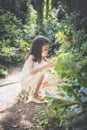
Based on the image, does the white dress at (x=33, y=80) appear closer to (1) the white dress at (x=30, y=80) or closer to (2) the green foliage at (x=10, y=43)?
(1) the white dress at (x=30, y=80)

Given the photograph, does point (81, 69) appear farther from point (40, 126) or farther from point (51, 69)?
point (51, 69)

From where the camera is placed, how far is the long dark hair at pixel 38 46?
8023 mm

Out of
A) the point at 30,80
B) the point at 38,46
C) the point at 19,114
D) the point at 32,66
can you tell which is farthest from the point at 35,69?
the point at 19,114

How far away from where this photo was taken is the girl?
784cm

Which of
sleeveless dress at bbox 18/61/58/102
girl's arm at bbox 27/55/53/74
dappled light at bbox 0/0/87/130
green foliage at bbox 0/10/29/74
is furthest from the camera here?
green foliage at bbox 0/10/29/74

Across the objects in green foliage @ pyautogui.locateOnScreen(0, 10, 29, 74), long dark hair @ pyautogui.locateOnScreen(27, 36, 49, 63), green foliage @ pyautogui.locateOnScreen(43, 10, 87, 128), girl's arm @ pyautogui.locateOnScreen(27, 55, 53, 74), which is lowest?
green foliage @ pyautogui.locateOnScreen(43, 10, 87, 128)

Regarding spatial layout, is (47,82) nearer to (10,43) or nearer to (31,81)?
(31,81)

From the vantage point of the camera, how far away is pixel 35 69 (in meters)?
8.02

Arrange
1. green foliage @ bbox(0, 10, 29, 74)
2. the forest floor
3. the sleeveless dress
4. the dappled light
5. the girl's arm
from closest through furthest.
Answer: the dappled light < the forest floor < the sleeveless dress < the girl's arm < green foliage @ bbox(0, 10, 29, 74)

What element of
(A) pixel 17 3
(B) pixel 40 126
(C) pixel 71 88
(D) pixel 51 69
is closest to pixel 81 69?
(C) pixel 71 88

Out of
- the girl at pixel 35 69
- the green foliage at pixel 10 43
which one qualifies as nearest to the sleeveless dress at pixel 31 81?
the girl at pixel 35 69

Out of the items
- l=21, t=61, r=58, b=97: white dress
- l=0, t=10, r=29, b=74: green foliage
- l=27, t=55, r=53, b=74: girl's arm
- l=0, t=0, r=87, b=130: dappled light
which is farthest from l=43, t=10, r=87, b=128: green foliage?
l=0, t=10, r=29, b=74: green foliage

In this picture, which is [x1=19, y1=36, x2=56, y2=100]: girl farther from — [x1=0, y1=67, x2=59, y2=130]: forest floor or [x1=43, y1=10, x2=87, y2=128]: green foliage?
[x1=43, y1=10, x2=87, y2=128]: green foliage

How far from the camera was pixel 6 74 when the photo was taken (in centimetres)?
1256
